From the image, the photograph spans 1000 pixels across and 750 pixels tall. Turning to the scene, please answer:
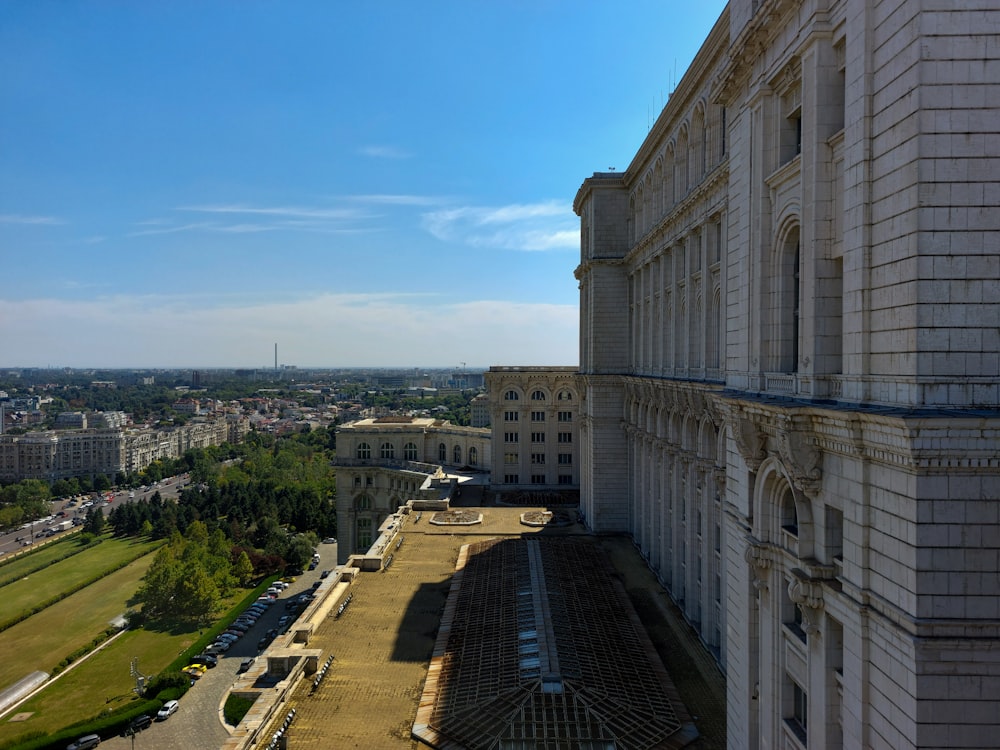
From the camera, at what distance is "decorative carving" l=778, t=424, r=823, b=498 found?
14445 millimetres

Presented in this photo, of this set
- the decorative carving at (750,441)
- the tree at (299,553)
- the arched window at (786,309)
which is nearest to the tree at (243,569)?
the tree at (299,553)

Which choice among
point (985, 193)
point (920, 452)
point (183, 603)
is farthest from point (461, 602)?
point (183, 603)

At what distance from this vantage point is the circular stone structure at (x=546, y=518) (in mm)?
54500

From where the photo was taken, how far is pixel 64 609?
266 ft

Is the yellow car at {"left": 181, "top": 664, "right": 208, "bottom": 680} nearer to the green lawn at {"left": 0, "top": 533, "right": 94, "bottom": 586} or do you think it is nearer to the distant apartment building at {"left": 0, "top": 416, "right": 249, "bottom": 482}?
the green lawn at {"left": 0, "top": 533, "right": 94, "bottom": 586}

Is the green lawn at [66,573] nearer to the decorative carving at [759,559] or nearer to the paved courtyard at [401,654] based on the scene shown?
the paved courtyard at [401,654]

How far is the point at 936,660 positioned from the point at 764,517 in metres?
6.49

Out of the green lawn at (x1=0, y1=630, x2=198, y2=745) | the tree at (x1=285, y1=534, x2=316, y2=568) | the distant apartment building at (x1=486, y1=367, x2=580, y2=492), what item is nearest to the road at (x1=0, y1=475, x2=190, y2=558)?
the tree at (x1=285, y1=534, x2=316, y2=568)

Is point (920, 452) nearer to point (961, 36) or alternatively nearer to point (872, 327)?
point (872, 327)

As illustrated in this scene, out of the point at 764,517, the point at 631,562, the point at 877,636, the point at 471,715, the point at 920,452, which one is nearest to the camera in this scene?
the point at 920,452

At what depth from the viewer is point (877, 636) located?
12.3 metres

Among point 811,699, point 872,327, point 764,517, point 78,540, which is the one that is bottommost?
point 78,540

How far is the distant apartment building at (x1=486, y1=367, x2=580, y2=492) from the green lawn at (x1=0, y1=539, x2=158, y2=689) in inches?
1970

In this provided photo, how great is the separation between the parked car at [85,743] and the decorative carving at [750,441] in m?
53.7
